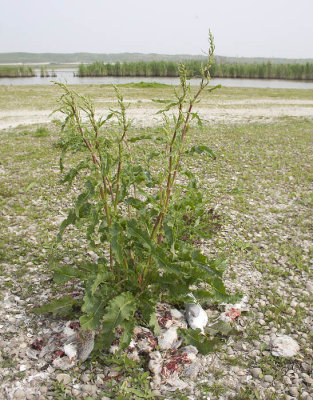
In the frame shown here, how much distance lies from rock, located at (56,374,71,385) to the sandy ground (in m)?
13.6

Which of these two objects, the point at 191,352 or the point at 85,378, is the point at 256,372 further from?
the point at 85,378

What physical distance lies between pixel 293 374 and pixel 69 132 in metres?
3.28

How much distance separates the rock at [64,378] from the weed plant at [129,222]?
0.44 meters

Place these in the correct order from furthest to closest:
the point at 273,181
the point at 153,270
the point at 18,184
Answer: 1. the point at 273,181
2. the point at 18,184
3. the point at 153,270

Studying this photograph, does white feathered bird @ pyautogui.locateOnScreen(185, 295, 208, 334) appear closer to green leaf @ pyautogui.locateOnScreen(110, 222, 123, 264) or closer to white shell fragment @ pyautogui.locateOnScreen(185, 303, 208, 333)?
white shell fragment @ pyautogui.locateOnScreen(185, 303, 208, 333)

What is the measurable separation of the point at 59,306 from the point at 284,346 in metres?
2.54

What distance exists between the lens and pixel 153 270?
3.72 m

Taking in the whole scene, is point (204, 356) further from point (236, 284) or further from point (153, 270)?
point (236, 284)

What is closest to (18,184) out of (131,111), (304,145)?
(304,145)

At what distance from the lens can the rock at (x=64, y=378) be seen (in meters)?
3.12

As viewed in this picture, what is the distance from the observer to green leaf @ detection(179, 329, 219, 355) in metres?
3.37

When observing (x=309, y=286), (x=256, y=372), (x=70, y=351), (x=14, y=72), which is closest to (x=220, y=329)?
(x=256, y=372)

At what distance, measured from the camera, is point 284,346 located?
361 centimetres

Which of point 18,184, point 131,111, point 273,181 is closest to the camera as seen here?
point 18,184
